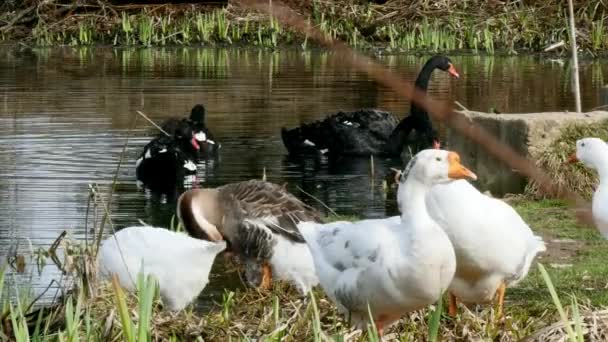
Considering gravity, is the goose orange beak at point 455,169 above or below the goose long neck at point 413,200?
above

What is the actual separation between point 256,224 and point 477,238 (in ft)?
8.25

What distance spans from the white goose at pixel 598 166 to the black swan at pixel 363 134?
6158mm

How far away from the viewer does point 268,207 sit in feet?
27.5

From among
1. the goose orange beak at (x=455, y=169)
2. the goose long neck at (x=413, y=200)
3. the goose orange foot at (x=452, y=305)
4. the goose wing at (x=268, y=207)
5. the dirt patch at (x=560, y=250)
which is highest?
the goose orange beak at (x=455, y=169)

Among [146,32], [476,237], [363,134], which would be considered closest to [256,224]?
[476,237]

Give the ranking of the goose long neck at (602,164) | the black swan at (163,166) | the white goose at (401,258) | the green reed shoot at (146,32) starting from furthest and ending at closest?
the green reed shoot at (146,32) → the black swan at (163,166) → the goose long neck at (602,164) → the white goose at (401,258)

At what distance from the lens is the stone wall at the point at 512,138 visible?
11.2 m

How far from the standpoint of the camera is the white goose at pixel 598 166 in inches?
273

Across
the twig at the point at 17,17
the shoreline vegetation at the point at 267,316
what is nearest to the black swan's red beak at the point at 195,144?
the shoreline vegetation at the point at 267,316

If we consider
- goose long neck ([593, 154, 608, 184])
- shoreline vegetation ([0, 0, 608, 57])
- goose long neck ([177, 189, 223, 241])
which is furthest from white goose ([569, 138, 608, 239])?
shoreline vegetation ([0, 0, 608, 57])

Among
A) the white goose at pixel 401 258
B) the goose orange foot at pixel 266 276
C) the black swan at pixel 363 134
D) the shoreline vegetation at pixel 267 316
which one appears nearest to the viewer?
the shoreline vegetation at pixel 267 316

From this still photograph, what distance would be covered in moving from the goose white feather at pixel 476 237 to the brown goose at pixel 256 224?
74.9 inches

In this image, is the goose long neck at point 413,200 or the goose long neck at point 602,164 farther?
the goose long neck at point 602,164

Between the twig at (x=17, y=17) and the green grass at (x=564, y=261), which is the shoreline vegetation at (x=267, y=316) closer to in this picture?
the green grass at (x=564, y=261)
